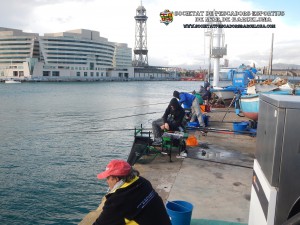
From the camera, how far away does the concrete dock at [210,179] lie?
5.08m

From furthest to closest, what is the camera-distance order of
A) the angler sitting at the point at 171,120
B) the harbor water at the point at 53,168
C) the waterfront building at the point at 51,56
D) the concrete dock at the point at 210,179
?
the waterfront building at the point at 51,56
the angler sitting at the point at 171,120
the harbor water at the point at 53,168
the concrete dock at the point at 210,179

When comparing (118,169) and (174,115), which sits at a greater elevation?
(118,169)

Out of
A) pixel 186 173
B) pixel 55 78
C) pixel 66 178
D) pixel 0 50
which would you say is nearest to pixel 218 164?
pixel 186 173

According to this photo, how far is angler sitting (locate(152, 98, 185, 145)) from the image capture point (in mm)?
8781

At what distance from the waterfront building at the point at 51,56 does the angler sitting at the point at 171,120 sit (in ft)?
434

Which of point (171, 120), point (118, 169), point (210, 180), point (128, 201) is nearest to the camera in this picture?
point (128, 201)

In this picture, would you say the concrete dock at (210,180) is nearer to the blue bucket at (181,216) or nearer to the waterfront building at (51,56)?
the blue bucket at (181,216)

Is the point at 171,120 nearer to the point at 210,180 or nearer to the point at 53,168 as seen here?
the point at 210,180

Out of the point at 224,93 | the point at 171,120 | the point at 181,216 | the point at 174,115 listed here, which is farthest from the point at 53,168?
the point at 224,93

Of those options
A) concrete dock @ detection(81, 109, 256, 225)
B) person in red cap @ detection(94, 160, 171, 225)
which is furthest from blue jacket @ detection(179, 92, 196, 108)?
person in red cap @ detection(94, 160, 171, 225)

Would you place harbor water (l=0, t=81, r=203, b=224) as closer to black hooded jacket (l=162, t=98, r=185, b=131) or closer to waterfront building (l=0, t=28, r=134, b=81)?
black hooded jacket (l=162, t=98, r=185, b=131)

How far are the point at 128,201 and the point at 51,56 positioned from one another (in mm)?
152387

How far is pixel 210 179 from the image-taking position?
662 centimetres

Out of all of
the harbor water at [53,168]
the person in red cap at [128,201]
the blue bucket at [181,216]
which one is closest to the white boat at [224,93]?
the harbor water at [53,168]
